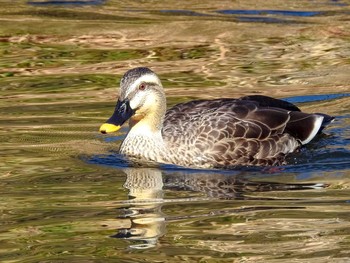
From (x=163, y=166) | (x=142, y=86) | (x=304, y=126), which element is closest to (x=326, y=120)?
(x=304, y=126)

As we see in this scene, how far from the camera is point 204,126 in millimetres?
11430

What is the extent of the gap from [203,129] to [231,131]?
0.89ft

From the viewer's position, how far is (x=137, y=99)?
37.5ft

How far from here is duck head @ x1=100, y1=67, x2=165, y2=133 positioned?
36.4 ft

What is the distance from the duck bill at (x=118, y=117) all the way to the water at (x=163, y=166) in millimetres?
424

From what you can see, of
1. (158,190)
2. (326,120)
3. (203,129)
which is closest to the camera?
(158,190)

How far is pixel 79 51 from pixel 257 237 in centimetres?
785

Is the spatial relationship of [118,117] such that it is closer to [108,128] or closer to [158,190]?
[108,128]

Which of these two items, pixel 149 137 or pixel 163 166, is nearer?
pixel 163 166

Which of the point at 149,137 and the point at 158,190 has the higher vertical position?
the point at 149,137

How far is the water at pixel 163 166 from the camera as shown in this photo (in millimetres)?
8406

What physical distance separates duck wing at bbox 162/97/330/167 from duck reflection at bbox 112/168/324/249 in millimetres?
404

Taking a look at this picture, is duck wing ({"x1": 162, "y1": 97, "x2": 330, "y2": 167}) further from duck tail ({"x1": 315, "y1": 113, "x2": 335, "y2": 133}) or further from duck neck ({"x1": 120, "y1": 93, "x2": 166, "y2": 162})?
duck tail ({"x1": 315, "y1": 113, "x2": 335, "y2": 133})

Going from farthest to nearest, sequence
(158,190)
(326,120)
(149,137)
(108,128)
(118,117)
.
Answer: (326,120) < (149,137) < (118,117) < (108,128) < (158,190)
